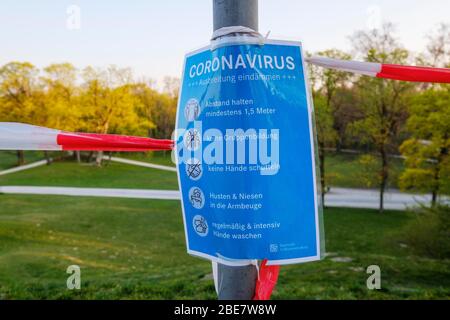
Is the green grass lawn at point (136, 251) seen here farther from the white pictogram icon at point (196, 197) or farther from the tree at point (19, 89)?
the tree at point (19, 89)

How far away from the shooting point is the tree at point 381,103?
53.1 feet

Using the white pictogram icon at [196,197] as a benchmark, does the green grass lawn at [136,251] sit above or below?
below

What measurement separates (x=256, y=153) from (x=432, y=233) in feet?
34.1

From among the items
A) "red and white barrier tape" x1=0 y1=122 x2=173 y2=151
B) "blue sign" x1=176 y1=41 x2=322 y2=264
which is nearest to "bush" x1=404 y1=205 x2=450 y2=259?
"blue sign" x1=176 y1=41 x2=322 y2=264

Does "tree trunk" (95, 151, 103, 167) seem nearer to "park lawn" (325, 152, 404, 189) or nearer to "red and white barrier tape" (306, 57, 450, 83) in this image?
"park lawn" (325, 152, 404, 189)

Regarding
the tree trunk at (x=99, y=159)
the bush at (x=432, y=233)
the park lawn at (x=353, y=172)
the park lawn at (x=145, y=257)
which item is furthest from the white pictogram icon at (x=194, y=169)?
the tree trunk at (x=99, y=159)

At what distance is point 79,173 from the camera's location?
71.1 ft

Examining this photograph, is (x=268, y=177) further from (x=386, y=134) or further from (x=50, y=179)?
(x=50, y=179)

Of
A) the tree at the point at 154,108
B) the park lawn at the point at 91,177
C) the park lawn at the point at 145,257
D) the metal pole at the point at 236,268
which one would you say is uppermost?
the tree at the point at 154,108

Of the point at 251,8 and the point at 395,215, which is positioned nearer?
the point at 251,8

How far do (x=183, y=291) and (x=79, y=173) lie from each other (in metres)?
18.3

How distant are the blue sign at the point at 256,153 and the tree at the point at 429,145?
12.5 m
